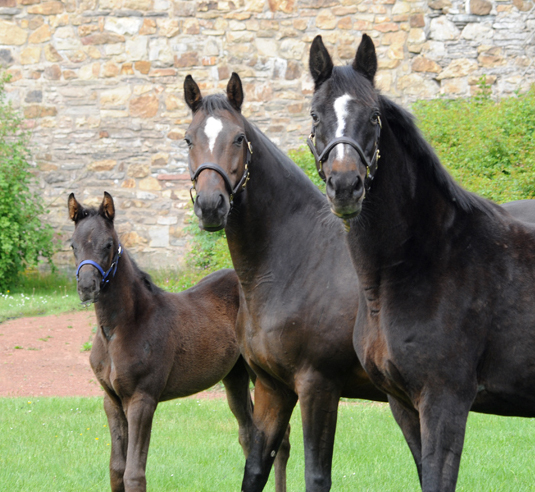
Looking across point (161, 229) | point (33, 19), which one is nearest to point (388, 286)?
point (161, 229)

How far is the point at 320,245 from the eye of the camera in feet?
14.0

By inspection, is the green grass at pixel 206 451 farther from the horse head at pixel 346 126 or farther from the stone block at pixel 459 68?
the stone block at pixel 459 68

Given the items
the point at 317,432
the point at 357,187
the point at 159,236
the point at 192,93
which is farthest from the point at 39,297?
the point at 357,187

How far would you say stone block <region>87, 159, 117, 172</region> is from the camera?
43.6ft

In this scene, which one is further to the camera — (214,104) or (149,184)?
(149,184)

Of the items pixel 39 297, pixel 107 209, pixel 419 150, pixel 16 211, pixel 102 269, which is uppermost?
pixel 419 150

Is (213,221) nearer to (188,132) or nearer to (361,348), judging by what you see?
(188,132)

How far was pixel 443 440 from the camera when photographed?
3.03 meters

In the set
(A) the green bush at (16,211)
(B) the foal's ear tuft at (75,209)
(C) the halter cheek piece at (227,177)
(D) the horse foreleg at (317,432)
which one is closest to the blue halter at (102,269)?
(B) the foal's ear tuft at (75,209)

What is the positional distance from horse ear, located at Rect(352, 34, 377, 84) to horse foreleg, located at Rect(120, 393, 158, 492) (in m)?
2.73

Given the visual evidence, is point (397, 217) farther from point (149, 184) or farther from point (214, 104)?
point (149, 184)

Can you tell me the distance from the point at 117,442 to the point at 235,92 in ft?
8.17

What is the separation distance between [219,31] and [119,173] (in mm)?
3152

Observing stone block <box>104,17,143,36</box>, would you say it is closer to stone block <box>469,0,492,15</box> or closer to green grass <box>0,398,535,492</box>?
stone block <box>469,0,492,15</box>
